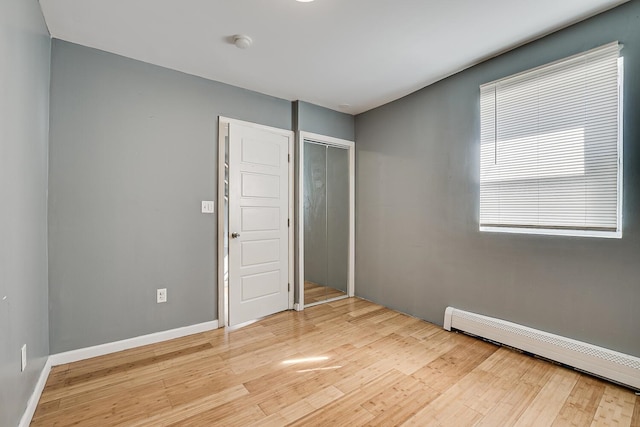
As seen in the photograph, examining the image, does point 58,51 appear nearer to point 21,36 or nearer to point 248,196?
point 21,36

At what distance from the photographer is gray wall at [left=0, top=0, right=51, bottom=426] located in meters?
1.31

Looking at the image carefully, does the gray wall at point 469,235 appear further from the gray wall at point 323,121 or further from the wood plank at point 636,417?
the wood plank at point 636,417

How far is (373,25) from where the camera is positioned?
79.7 inches

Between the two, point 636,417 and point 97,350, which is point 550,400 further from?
point 97,350

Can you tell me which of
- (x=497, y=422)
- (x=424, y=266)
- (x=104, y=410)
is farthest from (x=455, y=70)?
(x=104, y=410)

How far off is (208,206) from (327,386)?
194cm

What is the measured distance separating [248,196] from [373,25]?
195 centimetres

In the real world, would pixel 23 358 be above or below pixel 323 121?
below

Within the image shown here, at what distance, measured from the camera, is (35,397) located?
171 centimetres

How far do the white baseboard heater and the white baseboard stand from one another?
247cm

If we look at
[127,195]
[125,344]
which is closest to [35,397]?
[125,344]

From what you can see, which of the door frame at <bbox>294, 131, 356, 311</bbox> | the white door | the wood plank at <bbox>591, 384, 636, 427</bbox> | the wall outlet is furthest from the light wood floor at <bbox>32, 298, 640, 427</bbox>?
the door frame at <bbox>294, 131, 356, 311</bbox>

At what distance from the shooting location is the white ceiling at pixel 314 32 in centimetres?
184

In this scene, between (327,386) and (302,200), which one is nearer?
(327,386)
